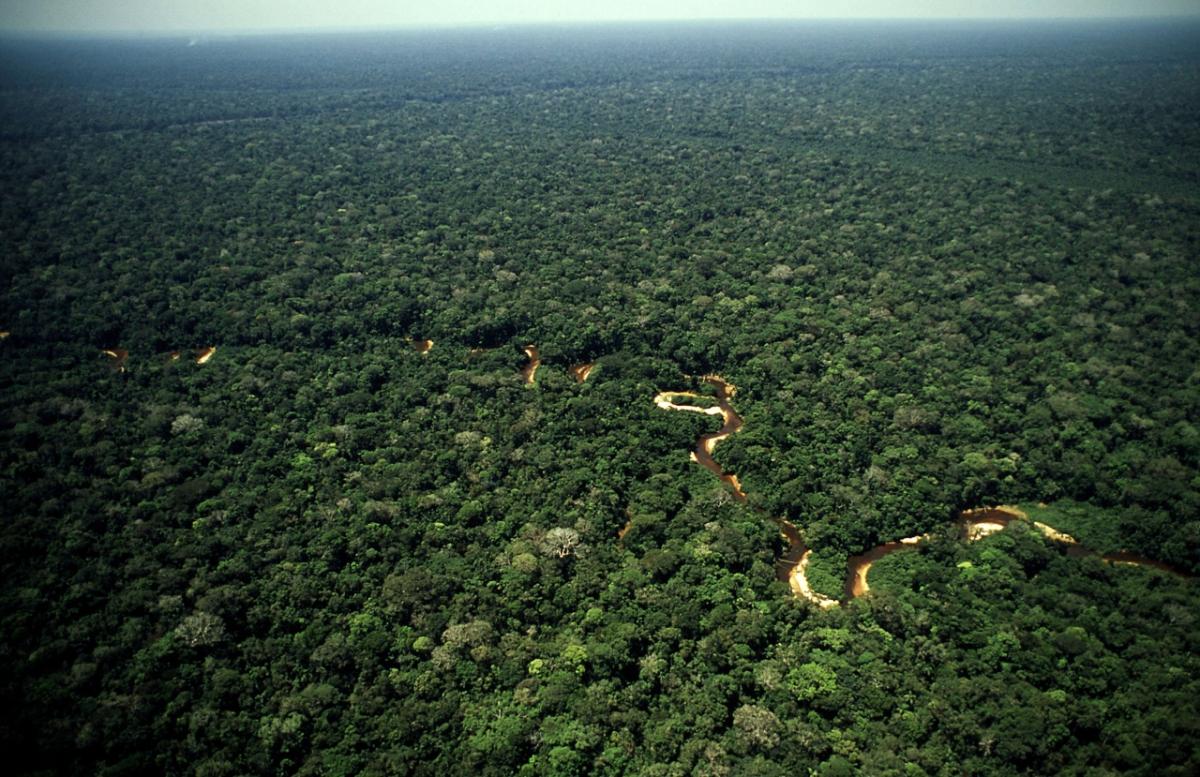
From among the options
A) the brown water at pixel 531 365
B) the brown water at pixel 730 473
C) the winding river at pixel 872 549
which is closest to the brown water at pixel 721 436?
the brown water at pixel 730 473

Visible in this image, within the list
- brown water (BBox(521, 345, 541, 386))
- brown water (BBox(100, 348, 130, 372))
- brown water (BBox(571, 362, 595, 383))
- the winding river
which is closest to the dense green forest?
brown water (BBox(100, 348, 130, 372))

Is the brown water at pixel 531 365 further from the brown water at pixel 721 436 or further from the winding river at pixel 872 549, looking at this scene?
the winding river at pixel 872 549

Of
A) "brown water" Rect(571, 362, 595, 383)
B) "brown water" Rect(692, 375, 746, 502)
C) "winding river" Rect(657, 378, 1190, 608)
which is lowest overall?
Answer: "winding river" Rect(657, 378, 1190, 608)

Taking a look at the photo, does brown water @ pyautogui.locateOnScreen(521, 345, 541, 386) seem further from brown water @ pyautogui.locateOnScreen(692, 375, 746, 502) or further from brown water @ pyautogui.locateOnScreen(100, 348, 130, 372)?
brown water @ pyautogui.locateOnScreen(100, 348, 130, 372)

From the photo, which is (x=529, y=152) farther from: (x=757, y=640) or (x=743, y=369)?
(x=757, y=640)

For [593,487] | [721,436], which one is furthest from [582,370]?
[593,487]
